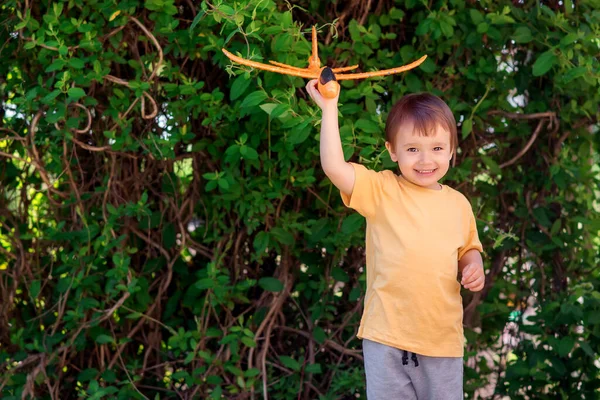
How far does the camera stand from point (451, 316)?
2.57 metres

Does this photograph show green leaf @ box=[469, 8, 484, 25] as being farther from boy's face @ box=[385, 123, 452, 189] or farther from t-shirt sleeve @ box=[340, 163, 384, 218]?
t-shirt sleeve @ box=[340, 163, 384, 218]

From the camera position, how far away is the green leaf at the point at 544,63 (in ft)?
11.1

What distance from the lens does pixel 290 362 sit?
140 inches

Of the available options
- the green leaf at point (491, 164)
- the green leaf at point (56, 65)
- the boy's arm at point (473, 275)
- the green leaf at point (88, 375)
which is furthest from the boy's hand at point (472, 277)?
the green leaf at point (88, 375)

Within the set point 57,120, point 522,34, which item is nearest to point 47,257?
point 57,120

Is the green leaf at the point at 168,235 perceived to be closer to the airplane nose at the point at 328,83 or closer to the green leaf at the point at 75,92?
the green leaf at the point at 75,92

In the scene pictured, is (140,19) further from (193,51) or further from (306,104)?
(306,104)

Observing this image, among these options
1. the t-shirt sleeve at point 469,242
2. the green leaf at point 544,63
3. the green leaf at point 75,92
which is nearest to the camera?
the t-shirt sleeve at point 469,242

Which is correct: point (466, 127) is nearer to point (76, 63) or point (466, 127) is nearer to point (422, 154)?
point (422, 154)

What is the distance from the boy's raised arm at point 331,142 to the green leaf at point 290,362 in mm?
1226

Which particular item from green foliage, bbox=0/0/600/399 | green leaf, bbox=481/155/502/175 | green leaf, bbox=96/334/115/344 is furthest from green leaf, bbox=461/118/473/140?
green leaf, bbox=96/334/115/344

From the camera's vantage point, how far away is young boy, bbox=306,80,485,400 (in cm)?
251

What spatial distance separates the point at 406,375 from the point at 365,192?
→ 0.49 metres

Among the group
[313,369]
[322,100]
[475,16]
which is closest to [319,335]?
[313,369]
